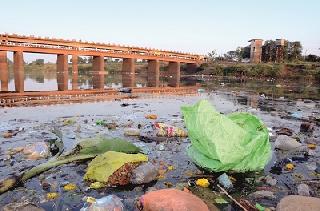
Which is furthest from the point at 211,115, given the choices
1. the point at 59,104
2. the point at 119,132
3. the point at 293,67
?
the point at 293,67

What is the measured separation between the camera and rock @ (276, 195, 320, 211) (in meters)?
2.63

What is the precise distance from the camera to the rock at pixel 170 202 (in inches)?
97.0

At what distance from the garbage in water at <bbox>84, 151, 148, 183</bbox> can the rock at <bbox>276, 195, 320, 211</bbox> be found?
164cm

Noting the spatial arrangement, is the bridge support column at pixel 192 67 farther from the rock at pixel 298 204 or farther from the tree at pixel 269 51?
the rock at pixel 298 204

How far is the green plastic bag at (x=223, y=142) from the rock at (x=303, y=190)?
1.67 feet

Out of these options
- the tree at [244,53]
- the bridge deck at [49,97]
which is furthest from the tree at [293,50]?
the bridge deck at [49,97]

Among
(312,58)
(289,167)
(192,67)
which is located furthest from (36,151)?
(312,58)

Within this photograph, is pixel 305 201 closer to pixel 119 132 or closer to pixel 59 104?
pixel 119 132

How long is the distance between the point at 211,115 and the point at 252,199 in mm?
1044

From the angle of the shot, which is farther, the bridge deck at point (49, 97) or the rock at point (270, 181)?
the bridge deck at point (49, 97)

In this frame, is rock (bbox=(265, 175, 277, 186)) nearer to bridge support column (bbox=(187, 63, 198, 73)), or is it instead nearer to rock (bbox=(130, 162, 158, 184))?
rock (bbox=(130, 162, 158, 184))

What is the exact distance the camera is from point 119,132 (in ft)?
19.1

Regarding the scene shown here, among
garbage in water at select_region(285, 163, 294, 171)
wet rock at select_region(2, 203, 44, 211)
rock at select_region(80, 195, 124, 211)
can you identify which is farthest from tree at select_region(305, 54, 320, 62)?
Answer: wet rock at select_region(2, 203, 44, 211)

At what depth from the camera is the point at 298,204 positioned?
2711 mm
